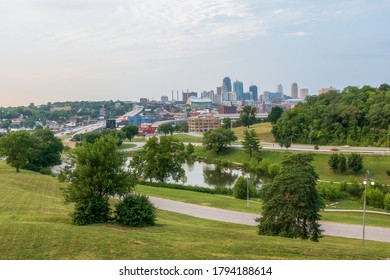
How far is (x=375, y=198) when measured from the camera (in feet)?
90.1

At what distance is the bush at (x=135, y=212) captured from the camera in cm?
1466

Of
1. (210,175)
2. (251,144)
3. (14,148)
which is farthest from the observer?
(251,144)

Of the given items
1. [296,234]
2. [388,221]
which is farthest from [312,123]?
[296,234]

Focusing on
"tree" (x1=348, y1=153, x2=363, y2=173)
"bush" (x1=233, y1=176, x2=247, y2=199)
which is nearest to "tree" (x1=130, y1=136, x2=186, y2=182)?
"bush" (x1=233, y1=176, x2=247, y2=199)

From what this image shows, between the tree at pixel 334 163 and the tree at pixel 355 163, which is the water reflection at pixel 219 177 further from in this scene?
the tree at pixel 355 163

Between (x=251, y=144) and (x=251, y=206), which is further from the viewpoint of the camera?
(x=251, y=144)

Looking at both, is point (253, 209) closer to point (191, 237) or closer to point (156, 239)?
point (191, 237)

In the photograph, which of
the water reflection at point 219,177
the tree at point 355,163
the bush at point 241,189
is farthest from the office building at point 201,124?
the bush at point 241,189

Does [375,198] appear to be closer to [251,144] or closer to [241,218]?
[241,218]

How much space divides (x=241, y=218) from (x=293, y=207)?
273 inches

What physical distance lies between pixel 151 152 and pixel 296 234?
950 inches

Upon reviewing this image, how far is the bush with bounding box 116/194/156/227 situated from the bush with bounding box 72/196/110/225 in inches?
20.8

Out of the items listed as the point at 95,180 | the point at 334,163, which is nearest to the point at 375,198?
the point at 334,163

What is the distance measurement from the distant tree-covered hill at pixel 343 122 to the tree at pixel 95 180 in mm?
40730
